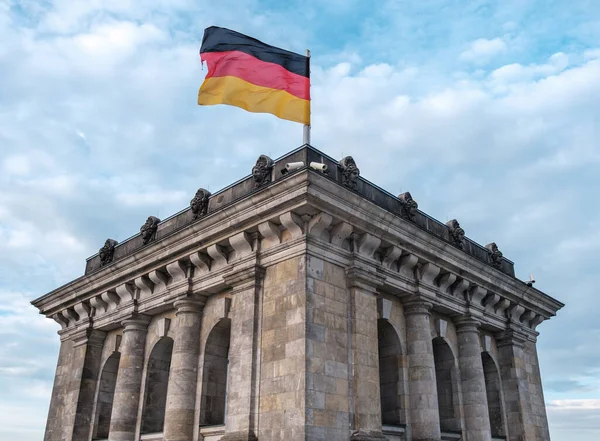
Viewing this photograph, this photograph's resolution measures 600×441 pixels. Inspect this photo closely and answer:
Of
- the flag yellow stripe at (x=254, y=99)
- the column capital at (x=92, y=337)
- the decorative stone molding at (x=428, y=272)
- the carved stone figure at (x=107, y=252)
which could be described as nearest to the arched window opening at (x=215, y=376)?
the decorative stone molding at (x=428, y=272)

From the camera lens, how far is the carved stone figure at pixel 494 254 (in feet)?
90.8

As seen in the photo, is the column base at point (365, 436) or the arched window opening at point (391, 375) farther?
the arched window opening at point (391, 375)

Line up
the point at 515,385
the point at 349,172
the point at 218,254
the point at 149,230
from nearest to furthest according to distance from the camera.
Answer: the point at 349,172, the point at 218,254, the point at 149,230, the point at 515,385

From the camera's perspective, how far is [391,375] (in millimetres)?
20781

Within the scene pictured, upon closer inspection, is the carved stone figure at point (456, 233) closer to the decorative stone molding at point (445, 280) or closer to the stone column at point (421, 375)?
the decorative stone molding at point (445, 280)

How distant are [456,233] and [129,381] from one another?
15.1 metres

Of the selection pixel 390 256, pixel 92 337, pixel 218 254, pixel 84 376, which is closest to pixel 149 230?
pixel 92 337

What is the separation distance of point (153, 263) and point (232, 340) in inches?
224

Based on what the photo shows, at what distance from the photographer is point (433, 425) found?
19.8 m

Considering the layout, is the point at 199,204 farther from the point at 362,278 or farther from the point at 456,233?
the point at 456,233

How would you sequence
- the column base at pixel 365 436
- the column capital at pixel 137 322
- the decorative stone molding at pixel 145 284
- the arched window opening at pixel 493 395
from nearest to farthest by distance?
the column base at pixel 365 436 < the decorative stone molding at pixel 145 284 < the column capital at pixel 137 322 < the arched window opening at pixel 493 395

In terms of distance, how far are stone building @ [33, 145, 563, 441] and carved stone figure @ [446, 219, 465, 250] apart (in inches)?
3.0

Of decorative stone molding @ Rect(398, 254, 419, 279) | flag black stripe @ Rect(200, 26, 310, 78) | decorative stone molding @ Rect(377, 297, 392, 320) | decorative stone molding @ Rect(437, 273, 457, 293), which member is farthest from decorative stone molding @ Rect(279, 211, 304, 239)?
decorative stone molding @ Rect(437, 273, 457, 293)

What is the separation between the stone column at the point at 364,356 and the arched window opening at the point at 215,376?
4.90m
